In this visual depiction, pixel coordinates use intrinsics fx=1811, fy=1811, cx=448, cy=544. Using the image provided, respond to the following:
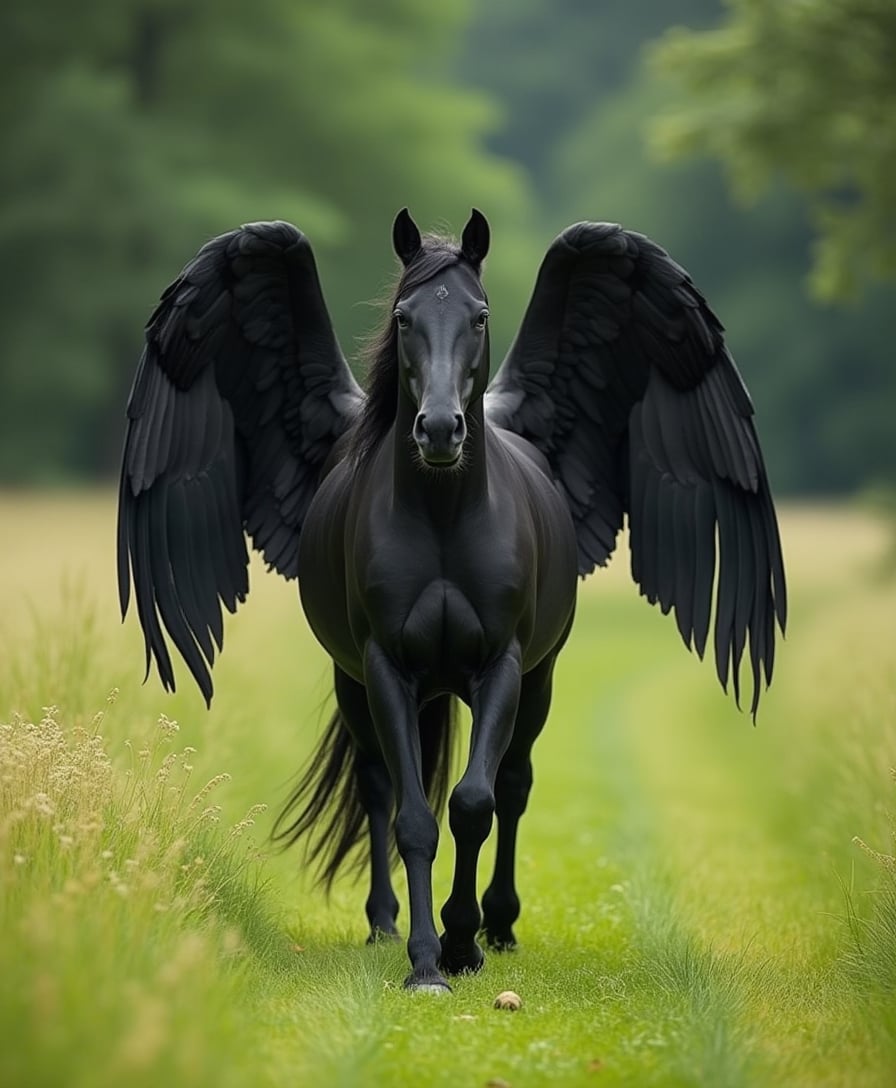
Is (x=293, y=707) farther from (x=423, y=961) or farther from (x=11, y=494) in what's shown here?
(x=11, y=494)

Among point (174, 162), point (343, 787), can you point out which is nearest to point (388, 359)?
point (343, 787)

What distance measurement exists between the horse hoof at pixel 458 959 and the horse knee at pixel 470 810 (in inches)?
20.2

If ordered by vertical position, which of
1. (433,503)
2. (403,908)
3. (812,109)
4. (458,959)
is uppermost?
(812,109)

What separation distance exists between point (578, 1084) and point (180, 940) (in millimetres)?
1156

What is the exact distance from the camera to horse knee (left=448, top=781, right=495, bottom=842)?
5914 millimetres

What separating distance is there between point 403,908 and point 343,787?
98cm

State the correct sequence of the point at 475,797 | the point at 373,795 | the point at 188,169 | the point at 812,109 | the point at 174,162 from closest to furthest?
the point at 475,797, the point at 373,795, the point at 812,109, the point at 174,162, the point at 188,169

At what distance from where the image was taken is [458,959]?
6.29m

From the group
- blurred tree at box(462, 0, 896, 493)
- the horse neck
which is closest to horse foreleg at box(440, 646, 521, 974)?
the horse neck

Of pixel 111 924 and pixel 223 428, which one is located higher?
pixel 223 428

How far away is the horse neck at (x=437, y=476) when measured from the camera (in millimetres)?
6062

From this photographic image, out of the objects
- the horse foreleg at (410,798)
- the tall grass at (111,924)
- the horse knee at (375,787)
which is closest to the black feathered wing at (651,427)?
the horse knee at (375,787)

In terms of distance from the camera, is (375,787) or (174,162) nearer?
(375,787)

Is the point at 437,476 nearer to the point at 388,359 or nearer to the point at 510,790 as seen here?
the point at 388,359
